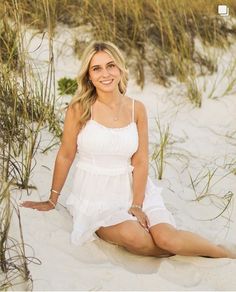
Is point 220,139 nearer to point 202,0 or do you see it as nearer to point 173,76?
point 173,76

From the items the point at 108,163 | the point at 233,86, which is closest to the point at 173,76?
the point at 233,86

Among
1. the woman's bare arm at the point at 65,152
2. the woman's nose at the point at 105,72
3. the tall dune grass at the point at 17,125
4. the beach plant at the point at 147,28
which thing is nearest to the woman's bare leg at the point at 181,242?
the woman's bare arm at the point at 65,152

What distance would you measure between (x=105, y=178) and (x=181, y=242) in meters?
0.52

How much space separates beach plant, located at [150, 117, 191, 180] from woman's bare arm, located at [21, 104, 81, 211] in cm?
85

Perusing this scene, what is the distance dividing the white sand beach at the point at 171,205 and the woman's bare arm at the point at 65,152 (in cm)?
7

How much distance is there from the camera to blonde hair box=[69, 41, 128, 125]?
2.92 m

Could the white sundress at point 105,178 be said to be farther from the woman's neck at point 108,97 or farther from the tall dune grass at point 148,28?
the tall dune grass at point 148,28

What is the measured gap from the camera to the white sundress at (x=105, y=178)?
2920 millimetres

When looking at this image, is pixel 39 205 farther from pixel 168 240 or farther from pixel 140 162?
pixel 168 240

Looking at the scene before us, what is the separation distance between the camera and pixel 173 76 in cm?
525

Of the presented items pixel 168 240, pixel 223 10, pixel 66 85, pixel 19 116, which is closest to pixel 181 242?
pixel 168 240

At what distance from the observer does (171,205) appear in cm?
347

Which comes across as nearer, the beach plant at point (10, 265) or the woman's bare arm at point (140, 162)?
the beach plant at point (10, 265)

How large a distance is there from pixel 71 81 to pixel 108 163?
181 cm
